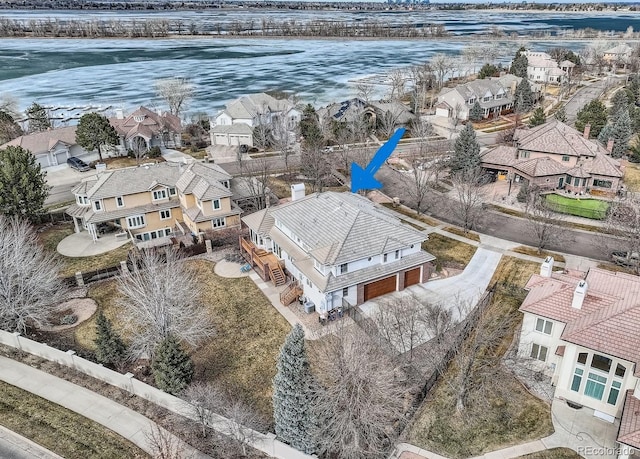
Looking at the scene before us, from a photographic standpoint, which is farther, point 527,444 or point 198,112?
point 198,112

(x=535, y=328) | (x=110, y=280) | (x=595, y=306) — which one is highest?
(x=595, y=306)

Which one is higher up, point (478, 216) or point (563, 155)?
point (563, 155)

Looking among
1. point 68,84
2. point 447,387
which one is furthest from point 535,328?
point 68,84

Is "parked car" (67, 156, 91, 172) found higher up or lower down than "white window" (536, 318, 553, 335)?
lower down

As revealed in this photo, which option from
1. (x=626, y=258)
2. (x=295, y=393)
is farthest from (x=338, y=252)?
(x=626, y=258)

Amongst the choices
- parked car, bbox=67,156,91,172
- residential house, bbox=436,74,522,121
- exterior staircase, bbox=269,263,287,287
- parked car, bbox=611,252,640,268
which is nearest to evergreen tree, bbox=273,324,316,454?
exterior staircase, bbox=269,263,287,287

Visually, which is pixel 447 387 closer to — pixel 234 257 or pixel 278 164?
pixel 234 257

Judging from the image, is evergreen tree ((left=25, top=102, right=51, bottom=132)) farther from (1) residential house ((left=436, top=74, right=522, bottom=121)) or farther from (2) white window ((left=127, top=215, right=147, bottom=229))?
(1) residential house ((left=436, top=74, right=522, bottom=121))
